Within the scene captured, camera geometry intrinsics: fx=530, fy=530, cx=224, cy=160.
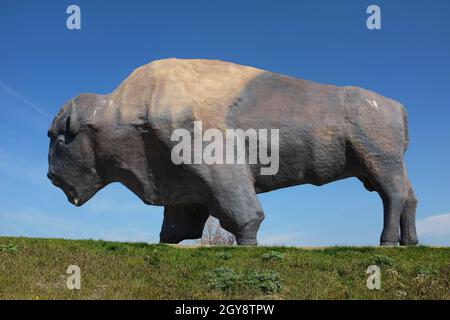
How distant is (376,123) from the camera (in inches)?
438

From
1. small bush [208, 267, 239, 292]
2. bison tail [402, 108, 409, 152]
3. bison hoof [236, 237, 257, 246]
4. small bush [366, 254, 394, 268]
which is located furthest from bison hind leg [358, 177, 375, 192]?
small bush [208, 267, 239, 292]

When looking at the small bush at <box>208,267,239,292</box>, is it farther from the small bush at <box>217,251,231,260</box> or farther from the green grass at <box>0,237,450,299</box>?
the small bush at <box>217,251,231,260</box>

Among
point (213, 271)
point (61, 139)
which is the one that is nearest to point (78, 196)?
point (61, 139)

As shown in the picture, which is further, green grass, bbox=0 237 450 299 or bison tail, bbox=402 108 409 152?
bison tail, bbox=402 108 409 152

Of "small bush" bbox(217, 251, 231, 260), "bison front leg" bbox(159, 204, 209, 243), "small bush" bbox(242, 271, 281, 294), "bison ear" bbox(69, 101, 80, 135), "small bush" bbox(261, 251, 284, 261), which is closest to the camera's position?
"small bush" bbox(242, 271, 281, 294)

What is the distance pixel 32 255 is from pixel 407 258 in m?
6.67

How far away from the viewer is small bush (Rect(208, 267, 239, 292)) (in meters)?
7.52

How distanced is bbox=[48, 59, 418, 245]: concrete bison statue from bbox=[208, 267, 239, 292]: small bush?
8.04 feet

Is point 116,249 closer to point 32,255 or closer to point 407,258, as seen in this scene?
point 32,255

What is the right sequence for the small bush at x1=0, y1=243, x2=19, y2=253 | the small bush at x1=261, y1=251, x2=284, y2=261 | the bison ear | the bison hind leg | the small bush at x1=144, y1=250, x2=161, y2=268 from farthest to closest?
the bison hind leg, the bison ear, the small bush at x1=0, y1=243, x2=19, y2=253, the small bush at x1=261, y1=251, x2=284, y2=261, the small bush at x1=144, y1=250, x2=161, y2=268

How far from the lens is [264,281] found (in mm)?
7676

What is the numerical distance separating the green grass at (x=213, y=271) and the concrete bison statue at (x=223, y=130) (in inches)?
48.1

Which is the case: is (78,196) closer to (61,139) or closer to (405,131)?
(61,139)

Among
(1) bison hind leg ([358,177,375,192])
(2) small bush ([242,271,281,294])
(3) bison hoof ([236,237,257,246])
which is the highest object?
(1) bison hind leg ([358,177,375,192])
